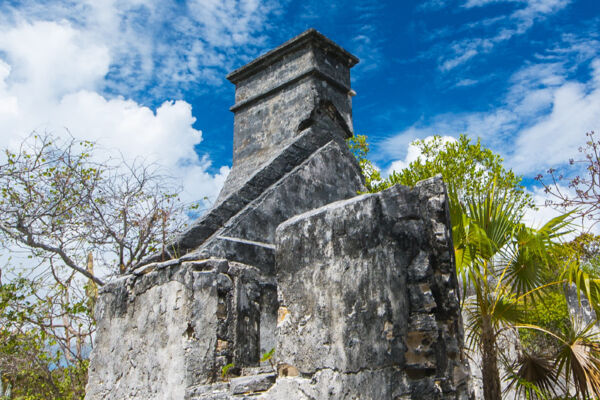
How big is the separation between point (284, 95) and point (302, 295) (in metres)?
5.82

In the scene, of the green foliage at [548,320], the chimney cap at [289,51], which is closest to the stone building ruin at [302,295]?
the chimney cap at [289,51]

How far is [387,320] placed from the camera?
8.11 feet

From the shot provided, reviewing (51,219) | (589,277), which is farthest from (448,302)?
(51,219)

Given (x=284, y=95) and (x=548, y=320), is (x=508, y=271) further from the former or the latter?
(x=548, y=320)

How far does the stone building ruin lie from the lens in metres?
2.49

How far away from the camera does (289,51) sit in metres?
8.34

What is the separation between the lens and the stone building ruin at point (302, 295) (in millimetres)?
2490

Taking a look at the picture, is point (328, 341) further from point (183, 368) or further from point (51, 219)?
point (51, 219)

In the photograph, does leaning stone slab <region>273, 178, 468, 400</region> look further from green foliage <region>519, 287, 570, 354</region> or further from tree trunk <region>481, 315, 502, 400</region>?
green foliage <region>519, 287, 570, 354</region>

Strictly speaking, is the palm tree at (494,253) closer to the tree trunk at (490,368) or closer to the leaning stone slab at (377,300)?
the tree trunk at (490,368)

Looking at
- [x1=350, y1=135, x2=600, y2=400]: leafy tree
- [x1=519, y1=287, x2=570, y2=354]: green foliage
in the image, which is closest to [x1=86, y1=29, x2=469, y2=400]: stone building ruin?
[x1=350, y1=135, x2=600, y2=400]: leafy tree

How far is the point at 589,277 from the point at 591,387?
0.99 meters

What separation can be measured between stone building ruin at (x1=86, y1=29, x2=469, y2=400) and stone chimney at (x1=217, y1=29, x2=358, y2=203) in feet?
0.17

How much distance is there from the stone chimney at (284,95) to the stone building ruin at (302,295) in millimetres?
53
